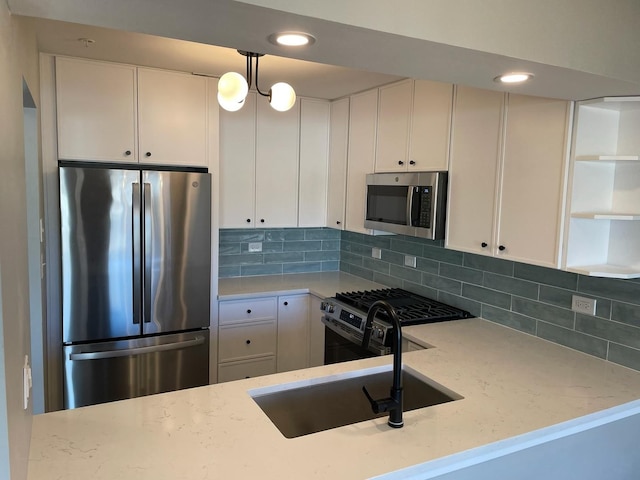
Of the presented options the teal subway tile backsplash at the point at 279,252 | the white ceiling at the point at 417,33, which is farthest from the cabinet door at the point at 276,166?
the white ceiling at the point at 417,33

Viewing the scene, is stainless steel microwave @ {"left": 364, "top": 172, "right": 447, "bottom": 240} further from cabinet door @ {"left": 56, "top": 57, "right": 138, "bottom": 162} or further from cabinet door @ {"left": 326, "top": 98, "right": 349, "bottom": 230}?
cabinet door @ {"left": 56, "top": 57, "right": 138, "bottom": 162}

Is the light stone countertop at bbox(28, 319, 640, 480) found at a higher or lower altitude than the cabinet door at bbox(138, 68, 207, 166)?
lower

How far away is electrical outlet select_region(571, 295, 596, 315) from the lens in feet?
7.18

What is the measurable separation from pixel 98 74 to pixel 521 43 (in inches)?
98.6

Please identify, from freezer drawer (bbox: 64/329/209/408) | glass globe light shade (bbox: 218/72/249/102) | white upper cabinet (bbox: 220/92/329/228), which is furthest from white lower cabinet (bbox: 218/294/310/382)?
glass globe light shade (bbox: 218/72/249/102)

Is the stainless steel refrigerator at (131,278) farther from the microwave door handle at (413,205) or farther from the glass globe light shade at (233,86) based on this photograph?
the microwave door handle at (413,205)

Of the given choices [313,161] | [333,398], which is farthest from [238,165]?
[333,398]

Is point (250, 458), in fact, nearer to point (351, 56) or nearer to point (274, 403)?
point (274, 403)

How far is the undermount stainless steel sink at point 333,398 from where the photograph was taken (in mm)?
1821

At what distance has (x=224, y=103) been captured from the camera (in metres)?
2.24

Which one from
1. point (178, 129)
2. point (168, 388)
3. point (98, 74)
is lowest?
point (168, 388)

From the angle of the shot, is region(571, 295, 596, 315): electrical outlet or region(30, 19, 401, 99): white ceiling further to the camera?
region(30, 19, 401, 99): white ceiling

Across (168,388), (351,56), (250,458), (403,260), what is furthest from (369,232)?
(250,458)

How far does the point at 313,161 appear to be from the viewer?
3.91 meters
